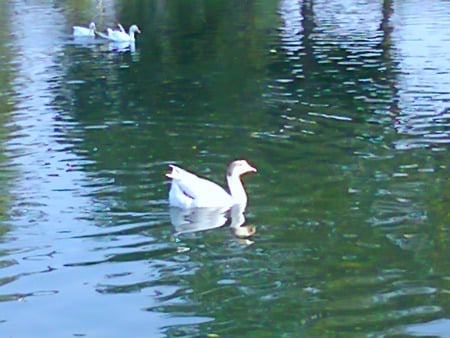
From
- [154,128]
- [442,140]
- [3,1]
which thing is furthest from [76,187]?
[3,1]

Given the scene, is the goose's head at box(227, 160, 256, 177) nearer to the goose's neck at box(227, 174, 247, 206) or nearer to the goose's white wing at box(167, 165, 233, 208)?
the goose's neck at box(227, 174, 247, 206)

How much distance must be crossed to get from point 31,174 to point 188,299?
640 centimetres

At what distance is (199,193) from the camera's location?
47.7 feet

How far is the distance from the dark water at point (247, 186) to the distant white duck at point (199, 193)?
250 millimetres

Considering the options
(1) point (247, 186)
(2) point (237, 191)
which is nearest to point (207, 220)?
(2) point (237, 191)

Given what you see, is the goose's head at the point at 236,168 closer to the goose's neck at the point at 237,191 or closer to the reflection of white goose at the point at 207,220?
the goose's neck at the point at 237,191

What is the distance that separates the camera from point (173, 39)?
37438mm

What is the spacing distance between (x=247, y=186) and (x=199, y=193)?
1.56m

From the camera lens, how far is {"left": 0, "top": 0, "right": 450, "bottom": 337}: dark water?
10586 millimetres

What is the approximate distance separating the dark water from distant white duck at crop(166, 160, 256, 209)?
0.82ft

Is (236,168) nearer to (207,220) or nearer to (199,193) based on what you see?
(199,193)

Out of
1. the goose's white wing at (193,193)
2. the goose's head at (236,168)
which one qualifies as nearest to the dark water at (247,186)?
the goose's white wing at (193,193)

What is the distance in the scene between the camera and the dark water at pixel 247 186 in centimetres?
1059

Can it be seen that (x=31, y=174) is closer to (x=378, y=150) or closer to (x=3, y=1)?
(x=378, y=150)
